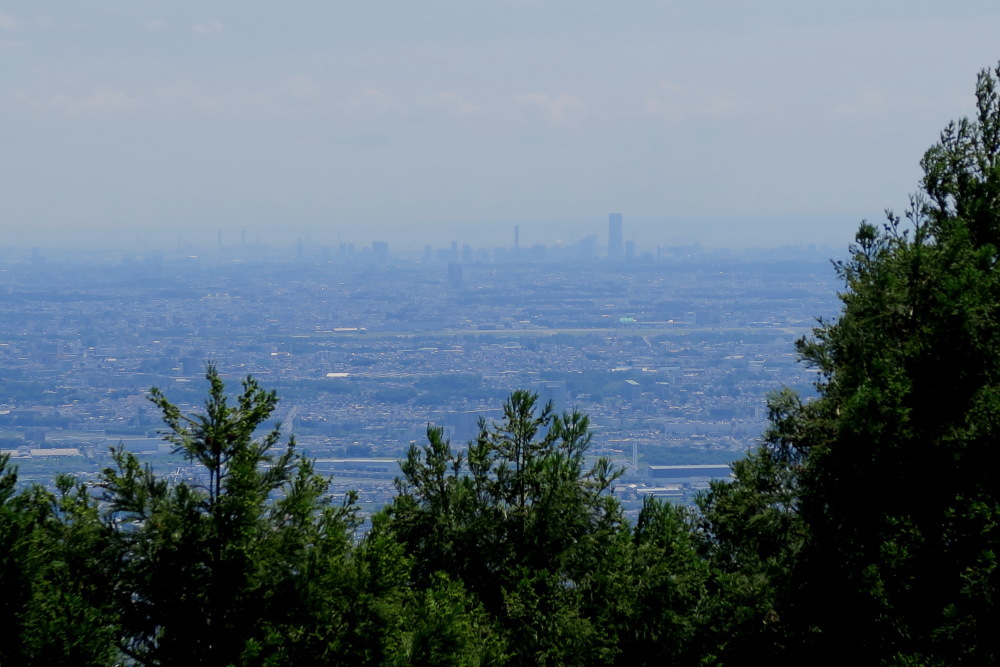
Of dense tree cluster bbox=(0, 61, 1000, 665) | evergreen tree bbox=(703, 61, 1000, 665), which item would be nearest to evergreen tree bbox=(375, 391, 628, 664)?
dense tree cluster bbox=(0, 61, 1000, 665)

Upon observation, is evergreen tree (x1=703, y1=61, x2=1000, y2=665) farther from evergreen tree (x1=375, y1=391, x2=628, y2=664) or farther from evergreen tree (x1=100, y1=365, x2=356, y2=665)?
evergreen tree (x1=100, y1=365, x2=356, y2=665)

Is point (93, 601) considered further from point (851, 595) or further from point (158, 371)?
point (158, 371)

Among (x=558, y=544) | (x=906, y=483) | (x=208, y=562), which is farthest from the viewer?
(x=558, y=544)

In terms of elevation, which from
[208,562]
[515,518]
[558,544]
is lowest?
[558,544]

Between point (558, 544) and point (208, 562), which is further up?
point (208, 562)

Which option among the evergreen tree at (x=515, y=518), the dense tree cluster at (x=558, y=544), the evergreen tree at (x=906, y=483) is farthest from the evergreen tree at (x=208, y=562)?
the evergreen tree at (x=906, y=483)

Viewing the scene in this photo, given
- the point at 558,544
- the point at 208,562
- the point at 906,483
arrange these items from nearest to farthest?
the point at 208,562 → the point at 906,483 → the point at 558,544

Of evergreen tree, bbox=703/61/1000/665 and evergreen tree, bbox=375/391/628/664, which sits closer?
evergreen tree, bbox=703/61/1000/665

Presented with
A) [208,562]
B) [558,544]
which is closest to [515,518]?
[558,544]

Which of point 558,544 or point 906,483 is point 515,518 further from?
point 906,483

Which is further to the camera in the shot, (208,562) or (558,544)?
(558,544)

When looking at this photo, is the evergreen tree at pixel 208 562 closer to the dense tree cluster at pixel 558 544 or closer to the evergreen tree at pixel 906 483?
the dense tree cluster at pixel 558 544
